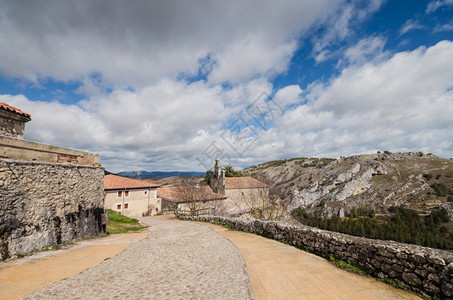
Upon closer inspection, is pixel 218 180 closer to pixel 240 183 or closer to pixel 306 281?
pixel 240 183

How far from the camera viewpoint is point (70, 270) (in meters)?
6.15

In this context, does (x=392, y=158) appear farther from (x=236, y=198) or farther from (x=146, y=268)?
(x=146, y=268)

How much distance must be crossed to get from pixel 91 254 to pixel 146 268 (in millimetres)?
3121

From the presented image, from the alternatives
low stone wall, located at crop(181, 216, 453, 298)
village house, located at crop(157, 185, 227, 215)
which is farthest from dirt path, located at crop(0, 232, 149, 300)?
village house, located at crop(157, 185, 227, 215)

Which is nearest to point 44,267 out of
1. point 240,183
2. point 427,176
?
point 240,183

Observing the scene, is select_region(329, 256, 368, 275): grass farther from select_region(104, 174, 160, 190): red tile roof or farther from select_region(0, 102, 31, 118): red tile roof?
select_region(104, 174, 160, 190): red tile roof

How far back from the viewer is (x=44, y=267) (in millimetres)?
6285

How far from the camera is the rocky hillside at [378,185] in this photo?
5628cm

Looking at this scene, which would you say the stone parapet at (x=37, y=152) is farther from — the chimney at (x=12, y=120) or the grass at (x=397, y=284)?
the grass at (x=397, y=284)

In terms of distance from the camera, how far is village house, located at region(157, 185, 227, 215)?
34.0 meters

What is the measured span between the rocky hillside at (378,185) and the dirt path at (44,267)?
40.0m

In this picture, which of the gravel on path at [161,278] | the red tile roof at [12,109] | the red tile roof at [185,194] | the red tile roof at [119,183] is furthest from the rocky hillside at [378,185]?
the red tile roof at [12,109]

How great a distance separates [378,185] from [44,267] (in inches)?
3292

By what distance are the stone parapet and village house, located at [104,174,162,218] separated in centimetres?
2213
